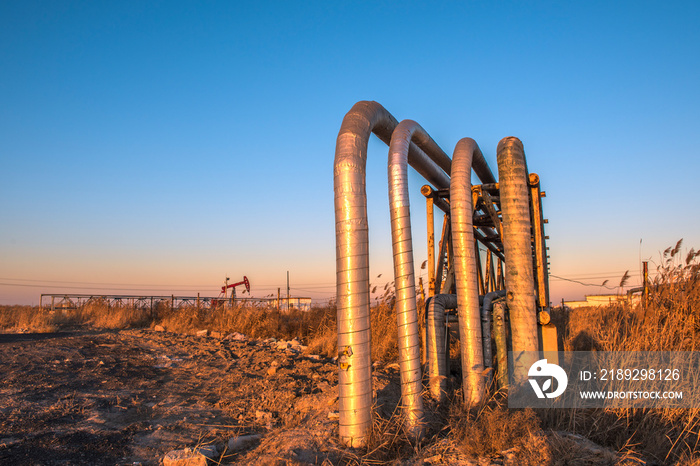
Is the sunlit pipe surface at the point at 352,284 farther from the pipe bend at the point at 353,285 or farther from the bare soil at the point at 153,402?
the bare soil at the point at 153,402

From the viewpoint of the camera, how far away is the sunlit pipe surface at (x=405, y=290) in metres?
4.09

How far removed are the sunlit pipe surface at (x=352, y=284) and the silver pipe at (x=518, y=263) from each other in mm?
2415

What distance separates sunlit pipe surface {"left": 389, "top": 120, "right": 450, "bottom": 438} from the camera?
409cm

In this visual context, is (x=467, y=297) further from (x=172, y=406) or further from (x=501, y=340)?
(x=172, y=406)

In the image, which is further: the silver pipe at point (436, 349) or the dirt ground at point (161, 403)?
the silver pipe at point (436, 349)

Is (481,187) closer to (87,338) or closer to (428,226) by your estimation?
(428,226)

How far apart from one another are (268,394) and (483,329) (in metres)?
2.96

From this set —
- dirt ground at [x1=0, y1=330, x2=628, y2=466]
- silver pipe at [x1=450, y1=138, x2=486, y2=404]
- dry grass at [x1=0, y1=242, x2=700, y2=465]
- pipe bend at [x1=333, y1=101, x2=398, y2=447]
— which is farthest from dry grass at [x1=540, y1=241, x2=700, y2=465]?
pipe bend at [x1=333, y1=101, x2=398, y2=447]

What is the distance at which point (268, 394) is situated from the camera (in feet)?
18.7

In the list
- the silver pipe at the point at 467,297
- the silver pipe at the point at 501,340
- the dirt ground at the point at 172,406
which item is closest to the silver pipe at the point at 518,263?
the silver pipe at the point at 501,340

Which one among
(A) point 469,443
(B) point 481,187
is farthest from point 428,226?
(A) point 469,443

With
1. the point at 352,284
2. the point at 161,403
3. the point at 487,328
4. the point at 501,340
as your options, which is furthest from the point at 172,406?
the point at 501,340

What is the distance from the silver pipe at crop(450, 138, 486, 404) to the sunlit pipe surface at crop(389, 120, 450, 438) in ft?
3.02

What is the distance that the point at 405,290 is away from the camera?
4328mm
